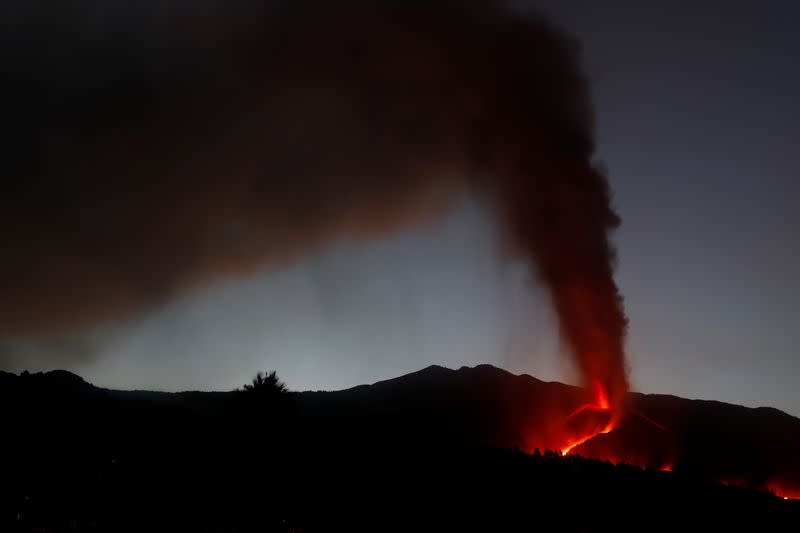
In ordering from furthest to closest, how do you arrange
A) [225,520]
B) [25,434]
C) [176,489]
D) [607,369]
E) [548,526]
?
[607,369], [25,434], [548,526], [176,489], [225,520]

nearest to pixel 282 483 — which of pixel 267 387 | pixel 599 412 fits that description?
pixel 267 387

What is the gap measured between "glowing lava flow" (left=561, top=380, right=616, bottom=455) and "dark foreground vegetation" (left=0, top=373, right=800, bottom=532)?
12.5 metres

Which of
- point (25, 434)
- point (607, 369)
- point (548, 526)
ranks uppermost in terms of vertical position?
point (607, 369)

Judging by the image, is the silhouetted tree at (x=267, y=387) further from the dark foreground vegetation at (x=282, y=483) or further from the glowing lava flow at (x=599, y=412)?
the glowing lava flow at (x=599, y=412)

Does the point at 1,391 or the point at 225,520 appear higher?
the point at 1,391

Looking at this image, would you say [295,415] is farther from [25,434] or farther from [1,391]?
[1,391]

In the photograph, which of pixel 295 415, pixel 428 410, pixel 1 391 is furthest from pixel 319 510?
pixel 428 410

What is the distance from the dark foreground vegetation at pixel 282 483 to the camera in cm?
2048

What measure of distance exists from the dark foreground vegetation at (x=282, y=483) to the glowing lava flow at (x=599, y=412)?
490 inches

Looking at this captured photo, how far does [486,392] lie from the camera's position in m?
91.7

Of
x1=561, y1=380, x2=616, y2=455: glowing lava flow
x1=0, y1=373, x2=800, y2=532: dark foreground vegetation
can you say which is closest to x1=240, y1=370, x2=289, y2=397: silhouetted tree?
x1=0, y1=373, x2=800, y2=532: dark foreground vegetation

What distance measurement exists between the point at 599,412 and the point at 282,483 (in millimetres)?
35781

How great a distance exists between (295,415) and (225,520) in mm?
16039

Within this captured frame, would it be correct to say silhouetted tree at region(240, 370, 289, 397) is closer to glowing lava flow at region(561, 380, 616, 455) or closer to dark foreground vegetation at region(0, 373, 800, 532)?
dark foreground vegetation at region(0, 373, 800, 532)
